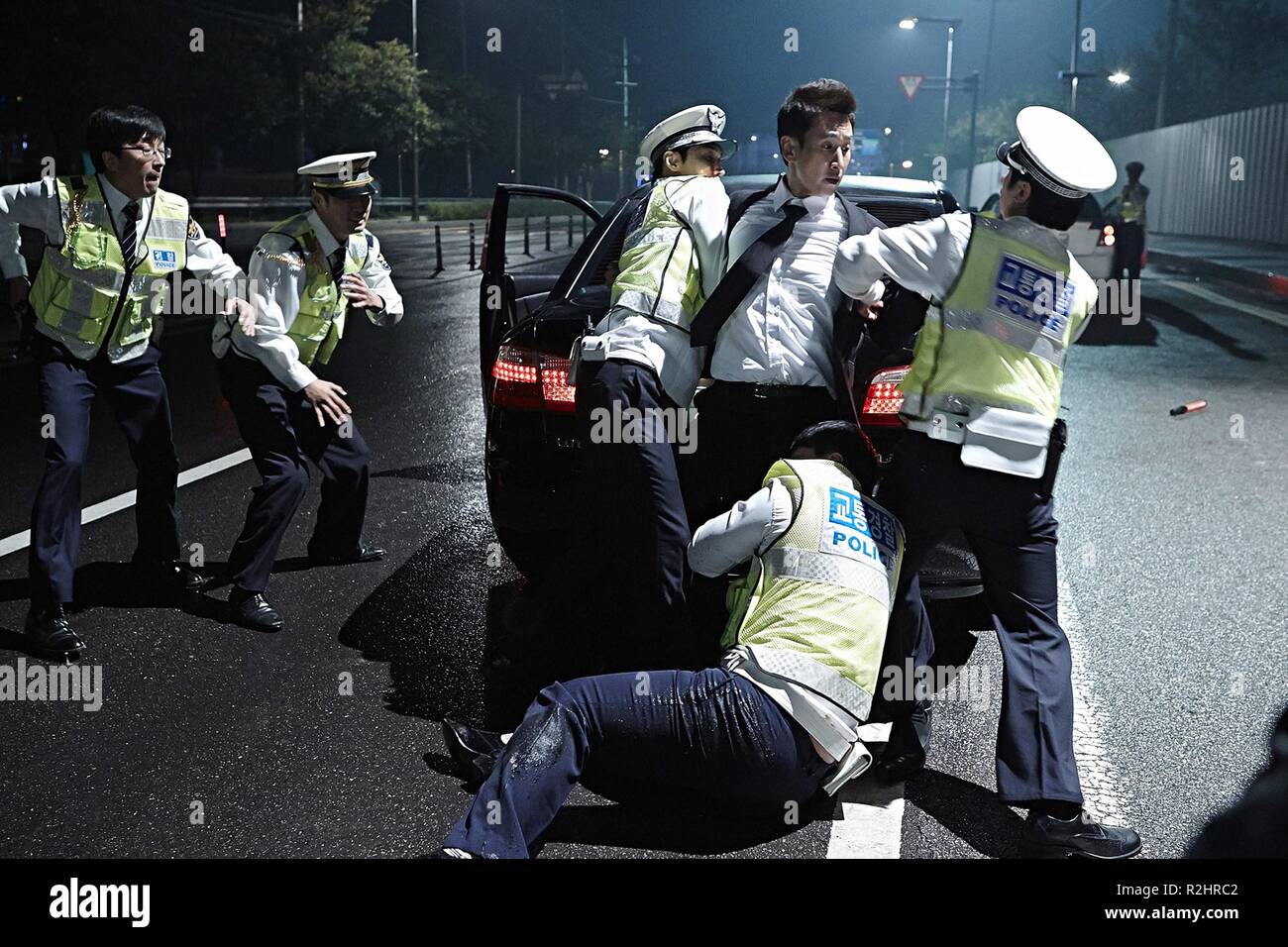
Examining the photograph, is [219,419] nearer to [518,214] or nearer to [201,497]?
[201,497]

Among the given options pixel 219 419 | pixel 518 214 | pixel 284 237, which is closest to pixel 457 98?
pixel 518 214

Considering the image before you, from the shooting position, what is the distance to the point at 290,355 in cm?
547

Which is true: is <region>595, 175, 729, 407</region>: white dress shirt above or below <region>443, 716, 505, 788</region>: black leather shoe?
above

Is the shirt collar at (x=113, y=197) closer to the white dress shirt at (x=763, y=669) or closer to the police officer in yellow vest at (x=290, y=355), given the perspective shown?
the police officer in yellow vest at (x=290, y=355)

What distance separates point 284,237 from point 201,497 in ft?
7.68

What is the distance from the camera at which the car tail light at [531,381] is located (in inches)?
186

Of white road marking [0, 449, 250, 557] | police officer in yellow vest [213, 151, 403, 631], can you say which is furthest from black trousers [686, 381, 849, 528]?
white road marking [0, 449, 250, 557]

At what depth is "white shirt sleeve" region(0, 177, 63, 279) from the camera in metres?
5.16

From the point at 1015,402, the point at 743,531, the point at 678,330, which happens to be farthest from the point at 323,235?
the point at 1015,402

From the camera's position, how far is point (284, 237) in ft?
18.0

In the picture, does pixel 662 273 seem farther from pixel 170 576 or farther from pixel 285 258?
pixel 170 576

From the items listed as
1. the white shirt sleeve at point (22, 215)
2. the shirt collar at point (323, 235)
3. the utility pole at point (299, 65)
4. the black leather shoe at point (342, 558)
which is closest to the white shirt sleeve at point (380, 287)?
the shirt collar at point (323, 235)

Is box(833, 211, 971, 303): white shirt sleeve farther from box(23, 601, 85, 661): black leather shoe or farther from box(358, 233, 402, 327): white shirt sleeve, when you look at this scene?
box(23, 601, 85, 661): black leather shoe

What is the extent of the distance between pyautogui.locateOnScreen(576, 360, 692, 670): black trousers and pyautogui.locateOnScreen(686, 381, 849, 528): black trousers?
10 centimetres
